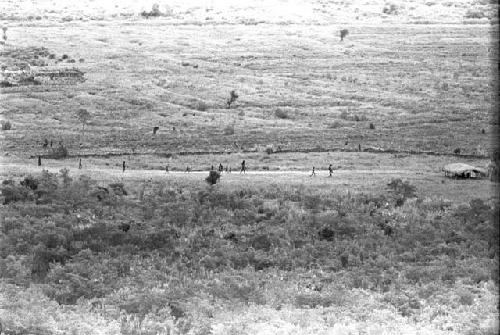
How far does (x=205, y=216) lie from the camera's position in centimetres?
3105

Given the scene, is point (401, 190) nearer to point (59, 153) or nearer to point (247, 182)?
point (247, 182)

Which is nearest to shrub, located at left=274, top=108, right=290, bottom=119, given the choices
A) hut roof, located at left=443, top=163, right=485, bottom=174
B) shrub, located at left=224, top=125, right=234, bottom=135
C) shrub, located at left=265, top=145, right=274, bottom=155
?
shrub, located at left=224, top=125, right=234, bottom=135

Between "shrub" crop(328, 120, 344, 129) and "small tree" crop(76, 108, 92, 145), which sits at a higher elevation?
"shrub" crop(328, 120, 344, 129)

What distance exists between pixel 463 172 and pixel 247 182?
34.6 feet

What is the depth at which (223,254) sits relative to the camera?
Result: 87.6 ft

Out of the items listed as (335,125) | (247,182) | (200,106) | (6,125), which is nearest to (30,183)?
(247,182)

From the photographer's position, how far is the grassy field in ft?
72.8

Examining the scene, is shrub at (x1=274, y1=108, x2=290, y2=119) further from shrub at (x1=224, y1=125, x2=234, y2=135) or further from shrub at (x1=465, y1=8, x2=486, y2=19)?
shrub at (x1=465, y1=8, x2=486, y2=19)

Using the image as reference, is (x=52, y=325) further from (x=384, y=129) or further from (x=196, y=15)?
(x=196, y=15)

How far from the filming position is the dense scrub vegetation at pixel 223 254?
71.3 feet

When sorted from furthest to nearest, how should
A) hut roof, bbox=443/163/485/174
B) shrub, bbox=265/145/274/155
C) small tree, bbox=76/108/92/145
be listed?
small tree, bbox=76/108/92/145
shrub, bbox=265/145/274/155
hut roof, bbox=443/163/485/174

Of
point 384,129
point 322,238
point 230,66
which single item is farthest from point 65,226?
point 230,66

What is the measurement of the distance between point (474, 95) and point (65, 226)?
46.8 meters

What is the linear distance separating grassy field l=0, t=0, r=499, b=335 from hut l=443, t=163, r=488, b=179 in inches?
23.5
